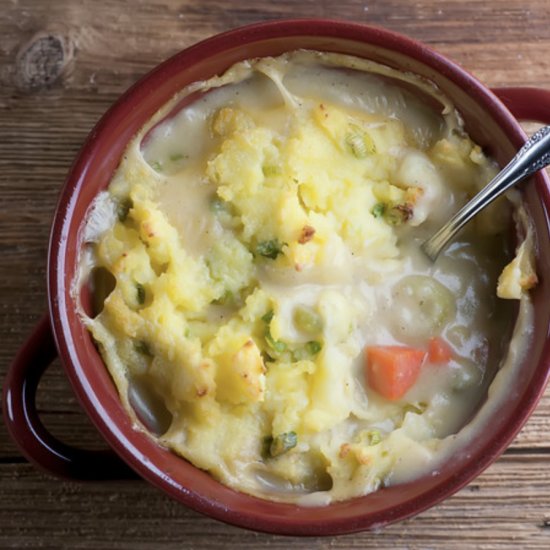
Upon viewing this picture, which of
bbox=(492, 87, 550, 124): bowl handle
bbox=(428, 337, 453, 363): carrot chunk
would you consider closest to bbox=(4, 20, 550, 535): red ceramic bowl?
bbox=(492, 87, 550, 124): bowl handle

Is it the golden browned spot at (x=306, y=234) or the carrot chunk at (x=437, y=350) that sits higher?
the golden browned spot at (x=306, y=234)

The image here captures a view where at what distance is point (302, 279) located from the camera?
2344 mm


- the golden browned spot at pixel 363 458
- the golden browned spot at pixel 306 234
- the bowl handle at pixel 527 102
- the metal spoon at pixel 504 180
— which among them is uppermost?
the bowl handle at pixel 527 102

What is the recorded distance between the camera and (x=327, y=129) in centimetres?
236

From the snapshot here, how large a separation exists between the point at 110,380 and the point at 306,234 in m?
0.60

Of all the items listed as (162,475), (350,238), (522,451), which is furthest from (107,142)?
(522,451)

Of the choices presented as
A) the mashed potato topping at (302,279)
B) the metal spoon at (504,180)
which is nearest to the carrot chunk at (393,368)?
the mashed potato topping at (302,279)

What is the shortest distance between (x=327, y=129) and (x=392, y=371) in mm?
618

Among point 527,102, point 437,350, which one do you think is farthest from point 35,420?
point 527,102

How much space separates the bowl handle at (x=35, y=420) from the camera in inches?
94.1

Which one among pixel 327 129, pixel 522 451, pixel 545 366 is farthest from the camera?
pixel 522 451

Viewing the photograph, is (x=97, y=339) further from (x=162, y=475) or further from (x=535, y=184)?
(x=535, y=184)

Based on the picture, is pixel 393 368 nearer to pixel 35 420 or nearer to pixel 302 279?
pixel 302 279

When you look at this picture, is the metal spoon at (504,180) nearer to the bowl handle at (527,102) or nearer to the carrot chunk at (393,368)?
the bowl handle at (527,102)
